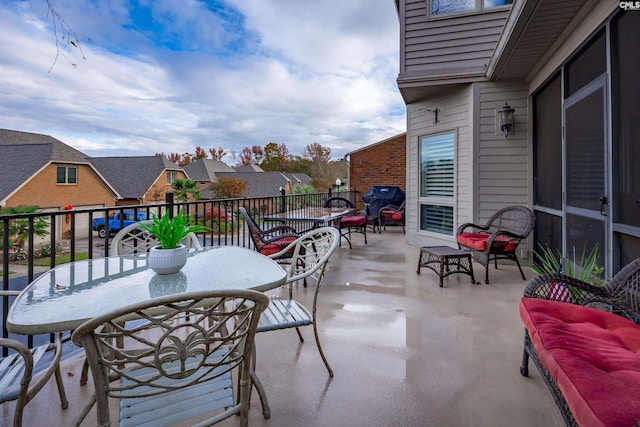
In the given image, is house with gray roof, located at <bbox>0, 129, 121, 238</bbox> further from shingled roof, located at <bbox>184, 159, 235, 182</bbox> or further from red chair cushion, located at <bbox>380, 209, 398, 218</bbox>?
red chair cushion, located at <bbox>380, 209, 398, 218</bbox>

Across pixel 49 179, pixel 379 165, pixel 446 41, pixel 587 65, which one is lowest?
pixel 587 65

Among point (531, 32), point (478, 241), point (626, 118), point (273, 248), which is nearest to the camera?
point (626, 118)

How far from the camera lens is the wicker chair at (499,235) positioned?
3.93m

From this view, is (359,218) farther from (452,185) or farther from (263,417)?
(263,417)

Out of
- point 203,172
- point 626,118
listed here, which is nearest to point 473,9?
point 626,118

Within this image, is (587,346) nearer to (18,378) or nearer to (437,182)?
(18,378)

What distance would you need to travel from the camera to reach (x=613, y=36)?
2445 mm

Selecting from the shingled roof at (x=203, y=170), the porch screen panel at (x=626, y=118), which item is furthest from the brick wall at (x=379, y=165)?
the shingled roof at (x=203, y=170)

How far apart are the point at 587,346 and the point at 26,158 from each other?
80.8ft

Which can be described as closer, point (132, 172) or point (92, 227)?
point (92, 227)

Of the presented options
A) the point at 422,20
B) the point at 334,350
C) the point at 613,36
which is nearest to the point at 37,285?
the point at 334,350

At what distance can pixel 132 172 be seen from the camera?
1001 inches

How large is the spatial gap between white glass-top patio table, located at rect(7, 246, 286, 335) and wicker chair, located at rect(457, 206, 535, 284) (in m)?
3.03

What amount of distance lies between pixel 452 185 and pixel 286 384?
4435 millimetres
